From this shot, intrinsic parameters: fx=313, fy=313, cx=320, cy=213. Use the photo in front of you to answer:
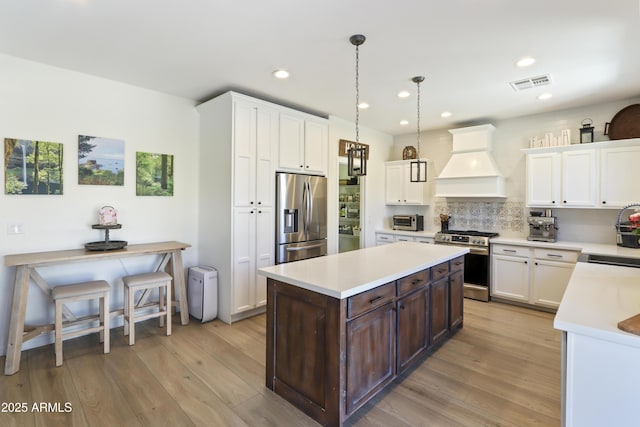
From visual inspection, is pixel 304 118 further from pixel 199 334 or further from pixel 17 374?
pixel 17 374

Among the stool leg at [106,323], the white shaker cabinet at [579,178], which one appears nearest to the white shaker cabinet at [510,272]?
the white shaker cabinet at [579,178]

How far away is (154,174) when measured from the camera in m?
3.69

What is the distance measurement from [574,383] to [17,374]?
146 inches

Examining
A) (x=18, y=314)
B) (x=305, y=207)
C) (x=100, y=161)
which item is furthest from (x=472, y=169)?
(x=18, y=314)

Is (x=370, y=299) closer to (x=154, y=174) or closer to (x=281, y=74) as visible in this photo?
(x=281, y=74)

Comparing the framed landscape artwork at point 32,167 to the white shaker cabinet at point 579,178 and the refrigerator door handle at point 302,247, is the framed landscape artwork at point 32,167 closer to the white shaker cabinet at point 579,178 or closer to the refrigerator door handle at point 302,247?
the refrigerator door handle at point 302,247

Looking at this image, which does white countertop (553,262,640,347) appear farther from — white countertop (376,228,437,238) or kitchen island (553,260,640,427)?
white countertop (376,228,437,238)

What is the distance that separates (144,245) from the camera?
11.3 ft

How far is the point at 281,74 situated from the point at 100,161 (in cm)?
212

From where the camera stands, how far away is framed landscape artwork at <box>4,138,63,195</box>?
9.31ft

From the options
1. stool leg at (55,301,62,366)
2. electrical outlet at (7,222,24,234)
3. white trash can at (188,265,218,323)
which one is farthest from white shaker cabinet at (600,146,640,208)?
electrical outlet at (7,222,24,234)

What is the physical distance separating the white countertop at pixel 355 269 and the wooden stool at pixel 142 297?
1.58m

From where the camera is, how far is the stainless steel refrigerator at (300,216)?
13.0ft

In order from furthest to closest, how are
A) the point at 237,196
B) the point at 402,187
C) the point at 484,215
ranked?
the point at 402,187
the point at 484,215
the point at 237,196
